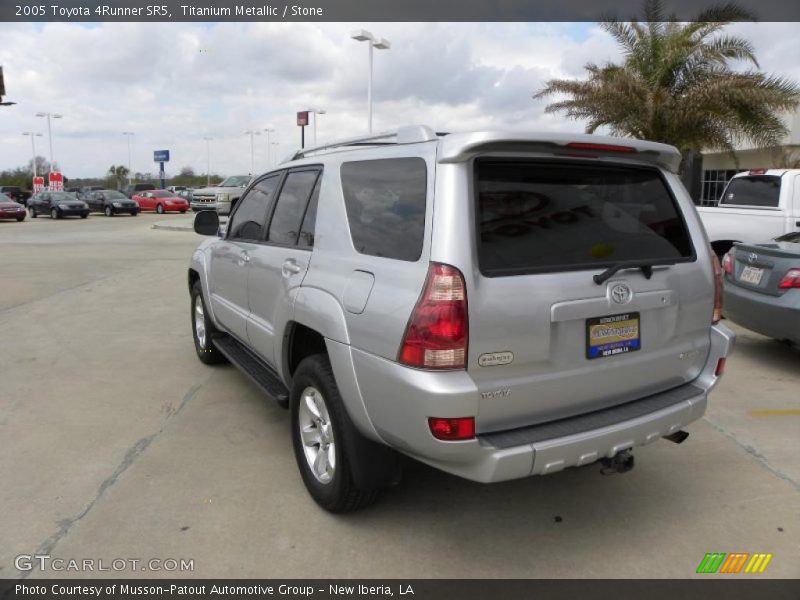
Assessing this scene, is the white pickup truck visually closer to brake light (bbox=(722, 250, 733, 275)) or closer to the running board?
brake light (bbox=(722, 250, 733, 275))

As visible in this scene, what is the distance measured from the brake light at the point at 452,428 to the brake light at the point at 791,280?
4275 mm

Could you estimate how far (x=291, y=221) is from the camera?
388 cm

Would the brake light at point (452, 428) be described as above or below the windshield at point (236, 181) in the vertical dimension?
below

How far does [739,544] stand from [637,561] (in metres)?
0.55

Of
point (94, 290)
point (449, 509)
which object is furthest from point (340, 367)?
point (94, 290)

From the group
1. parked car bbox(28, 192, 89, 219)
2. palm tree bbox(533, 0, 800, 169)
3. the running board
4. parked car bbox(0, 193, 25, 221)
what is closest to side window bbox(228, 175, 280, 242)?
the running board

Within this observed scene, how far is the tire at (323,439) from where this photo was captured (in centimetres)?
302

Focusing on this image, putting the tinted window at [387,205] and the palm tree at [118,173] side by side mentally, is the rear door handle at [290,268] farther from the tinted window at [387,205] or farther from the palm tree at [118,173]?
the palm tree at [118,173]

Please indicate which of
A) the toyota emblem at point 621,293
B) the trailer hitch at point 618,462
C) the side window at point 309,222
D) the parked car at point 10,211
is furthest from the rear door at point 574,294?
the parked car at point 10,211

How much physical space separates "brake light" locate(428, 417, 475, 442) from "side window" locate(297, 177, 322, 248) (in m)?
1.39

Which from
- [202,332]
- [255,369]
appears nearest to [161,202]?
[202,332]

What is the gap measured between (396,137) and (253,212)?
1.86 metres

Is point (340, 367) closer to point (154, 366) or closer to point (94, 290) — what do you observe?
point (154, 366)

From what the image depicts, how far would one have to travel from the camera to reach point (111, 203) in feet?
116
